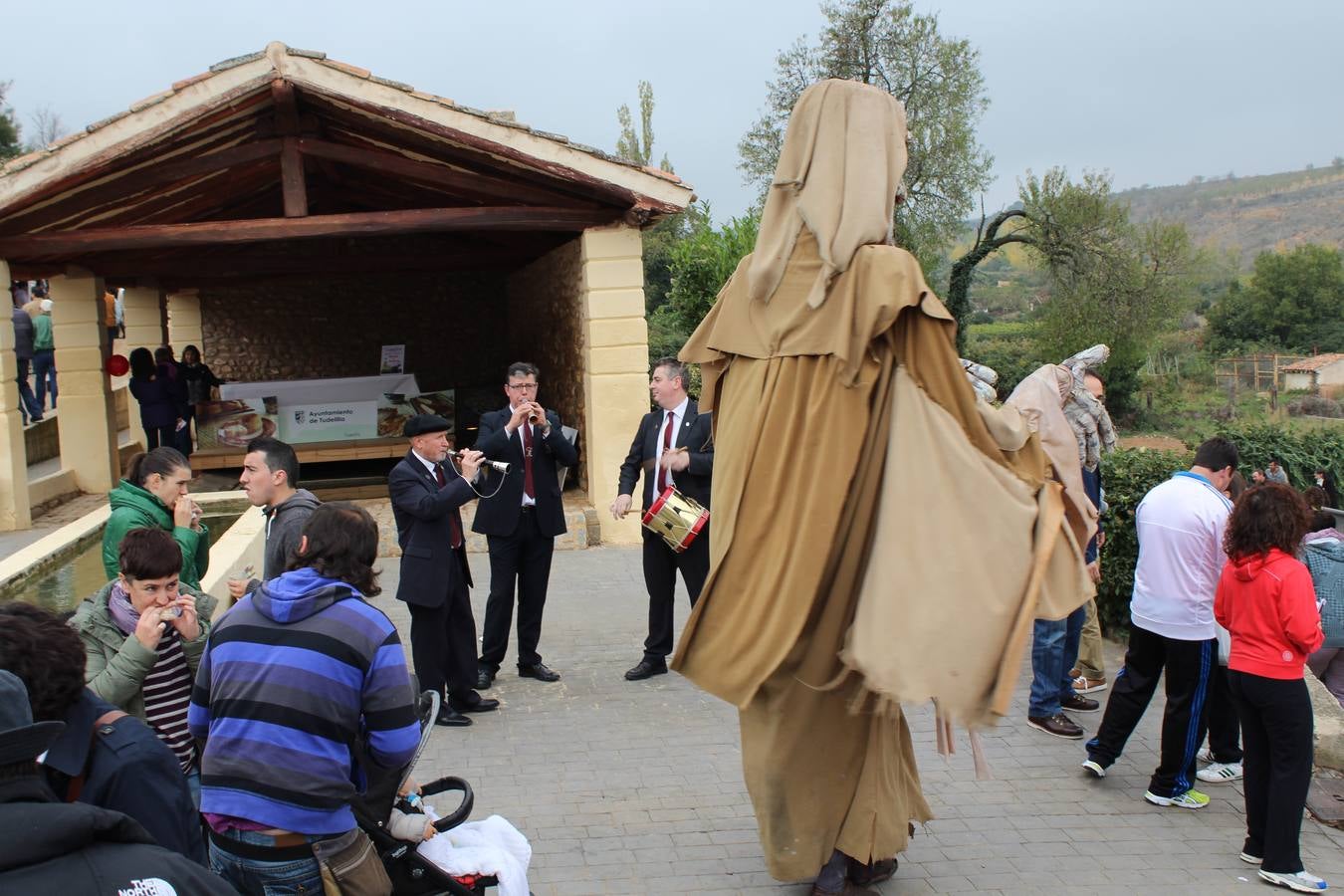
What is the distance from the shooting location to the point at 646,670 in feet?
22.8

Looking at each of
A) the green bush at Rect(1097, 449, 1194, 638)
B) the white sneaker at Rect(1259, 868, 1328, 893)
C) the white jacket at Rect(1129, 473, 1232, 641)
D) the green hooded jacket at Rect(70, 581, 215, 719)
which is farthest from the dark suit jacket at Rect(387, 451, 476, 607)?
the green bush at Rect(1097, 449, 1194, 638)

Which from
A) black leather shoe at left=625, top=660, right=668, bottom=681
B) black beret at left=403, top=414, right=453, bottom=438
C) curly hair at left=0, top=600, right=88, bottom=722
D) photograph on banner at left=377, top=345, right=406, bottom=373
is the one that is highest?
photograph on banner at left=377, top=345, right=406, bottom=373

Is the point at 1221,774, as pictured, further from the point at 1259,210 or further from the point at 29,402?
the point at 1259,210

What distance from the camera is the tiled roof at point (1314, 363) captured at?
36.3 metres

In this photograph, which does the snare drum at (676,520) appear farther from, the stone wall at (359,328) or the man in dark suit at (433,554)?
the stone wall at (359,328)

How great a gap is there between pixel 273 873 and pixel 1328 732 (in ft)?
16.8

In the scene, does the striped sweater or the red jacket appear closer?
the striped sweater

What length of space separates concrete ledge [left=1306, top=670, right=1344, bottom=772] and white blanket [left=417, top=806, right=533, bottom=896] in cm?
421

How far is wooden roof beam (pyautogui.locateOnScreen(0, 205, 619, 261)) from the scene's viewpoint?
36.2ft

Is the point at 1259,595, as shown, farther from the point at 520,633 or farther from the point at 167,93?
the point at 167,93

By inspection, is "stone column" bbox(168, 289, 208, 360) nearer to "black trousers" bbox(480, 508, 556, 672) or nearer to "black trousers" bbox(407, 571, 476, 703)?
"black trousers" bbox(480, 508, 556, 672)

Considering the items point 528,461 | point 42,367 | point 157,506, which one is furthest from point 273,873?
point 42,367

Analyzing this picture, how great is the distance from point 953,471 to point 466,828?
1850mm

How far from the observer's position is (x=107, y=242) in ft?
36.7
